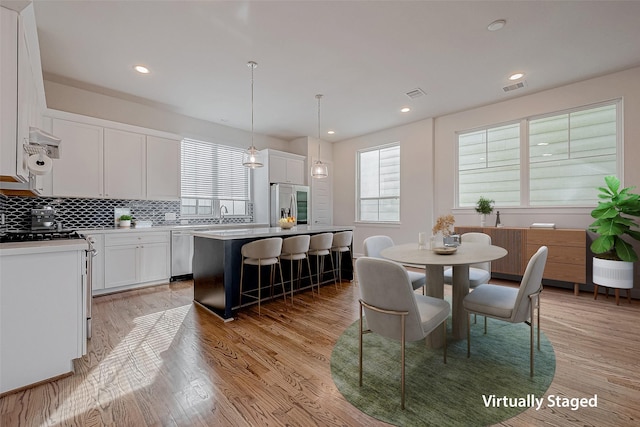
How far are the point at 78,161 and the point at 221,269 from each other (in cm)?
287

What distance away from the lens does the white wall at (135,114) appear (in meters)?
4.05

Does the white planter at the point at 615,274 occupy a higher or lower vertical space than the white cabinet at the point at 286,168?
lower

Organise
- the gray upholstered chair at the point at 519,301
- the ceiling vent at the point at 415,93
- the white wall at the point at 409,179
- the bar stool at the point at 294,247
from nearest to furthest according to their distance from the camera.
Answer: the gray upholstered chair at the point at 519,301
the bar stool at the point at 294,247
the ceiling vent at the point at 415,93
the white wall at the point at 409,179

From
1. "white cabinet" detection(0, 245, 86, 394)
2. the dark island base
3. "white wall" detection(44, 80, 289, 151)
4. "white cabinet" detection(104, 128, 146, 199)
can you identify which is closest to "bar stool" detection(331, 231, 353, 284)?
the dark island base

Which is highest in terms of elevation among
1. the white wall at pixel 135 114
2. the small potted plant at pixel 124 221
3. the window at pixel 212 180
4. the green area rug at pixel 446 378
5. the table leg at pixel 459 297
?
the white wall at pixel 135 114

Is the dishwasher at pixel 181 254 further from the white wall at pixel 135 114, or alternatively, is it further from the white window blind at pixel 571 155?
the white window blind at pixel 571 155

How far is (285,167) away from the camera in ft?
21.2

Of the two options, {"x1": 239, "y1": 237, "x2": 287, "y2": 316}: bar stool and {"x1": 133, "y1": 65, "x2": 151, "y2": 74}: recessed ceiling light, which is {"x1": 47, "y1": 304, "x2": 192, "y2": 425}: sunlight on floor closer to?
{"x1": 239, "y1": 237, "x2": 287, "y2": 316}: bar stool

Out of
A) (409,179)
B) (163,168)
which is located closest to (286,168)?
(163,168)

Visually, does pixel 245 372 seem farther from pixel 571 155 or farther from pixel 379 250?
pixel 571 155

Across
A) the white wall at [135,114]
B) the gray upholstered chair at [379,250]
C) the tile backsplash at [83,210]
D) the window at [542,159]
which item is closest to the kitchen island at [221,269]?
the gray upholstered chair at [379,250]

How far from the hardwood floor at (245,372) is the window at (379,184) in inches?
139

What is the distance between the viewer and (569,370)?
2.06 m

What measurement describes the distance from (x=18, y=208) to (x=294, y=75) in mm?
4103
